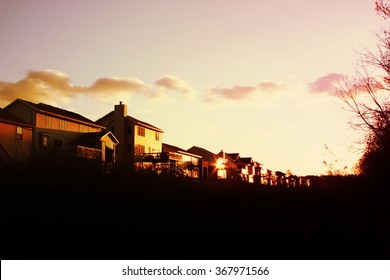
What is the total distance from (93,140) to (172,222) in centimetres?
3474

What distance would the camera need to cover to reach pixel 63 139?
46625mm

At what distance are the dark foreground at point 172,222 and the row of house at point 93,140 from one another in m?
2.33

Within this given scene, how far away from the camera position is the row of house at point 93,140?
2272 cm

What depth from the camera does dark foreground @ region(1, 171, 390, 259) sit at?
1184 centimetres

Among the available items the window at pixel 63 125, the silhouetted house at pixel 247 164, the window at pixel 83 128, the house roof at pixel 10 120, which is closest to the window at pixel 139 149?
the window at pixel 83 128

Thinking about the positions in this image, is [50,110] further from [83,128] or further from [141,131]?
[141,131]

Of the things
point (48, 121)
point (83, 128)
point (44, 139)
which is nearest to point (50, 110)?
point (48, 121)

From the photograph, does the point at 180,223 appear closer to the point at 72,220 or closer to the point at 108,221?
the point at 108,221

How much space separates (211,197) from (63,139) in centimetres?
3091

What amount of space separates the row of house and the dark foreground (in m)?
2.33

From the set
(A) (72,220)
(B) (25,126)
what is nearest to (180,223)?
(A) (72,220)

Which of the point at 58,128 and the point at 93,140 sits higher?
the point at 58,128

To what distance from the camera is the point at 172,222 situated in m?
15.1

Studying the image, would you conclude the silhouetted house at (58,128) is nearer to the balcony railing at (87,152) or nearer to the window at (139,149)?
the balcony railing at (87,152)
